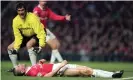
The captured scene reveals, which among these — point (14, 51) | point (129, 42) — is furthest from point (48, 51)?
point (14, 51)

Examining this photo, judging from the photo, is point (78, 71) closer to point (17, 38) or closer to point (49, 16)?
point (17, 38)

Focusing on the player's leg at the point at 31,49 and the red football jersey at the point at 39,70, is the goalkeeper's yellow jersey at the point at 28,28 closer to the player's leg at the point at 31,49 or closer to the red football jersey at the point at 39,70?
the player's leg at the point at 31,49

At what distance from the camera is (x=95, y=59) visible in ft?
94.1

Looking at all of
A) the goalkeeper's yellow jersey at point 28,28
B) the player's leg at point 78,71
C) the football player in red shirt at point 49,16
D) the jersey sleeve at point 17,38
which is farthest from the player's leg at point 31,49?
the player's leg at point 78,71

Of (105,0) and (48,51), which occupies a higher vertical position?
(105,0)

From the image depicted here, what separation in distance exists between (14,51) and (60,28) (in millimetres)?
16562

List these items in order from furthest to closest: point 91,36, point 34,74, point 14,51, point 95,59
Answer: point 91,36, point 95,59, point 14,51, point 34,74

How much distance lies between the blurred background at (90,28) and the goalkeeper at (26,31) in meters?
13.6

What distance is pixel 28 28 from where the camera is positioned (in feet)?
47.2

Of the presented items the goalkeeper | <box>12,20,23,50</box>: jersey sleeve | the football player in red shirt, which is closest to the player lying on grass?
the goalkeeper

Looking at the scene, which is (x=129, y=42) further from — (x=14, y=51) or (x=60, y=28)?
(x=14, y=51)

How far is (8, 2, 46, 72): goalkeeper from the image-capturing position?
45.2 ft

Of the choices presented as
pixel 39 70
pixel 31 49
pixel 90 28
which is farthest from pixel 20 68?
pixel 90 28

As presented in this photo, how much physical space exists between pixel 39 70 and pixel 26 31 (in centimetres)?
183
